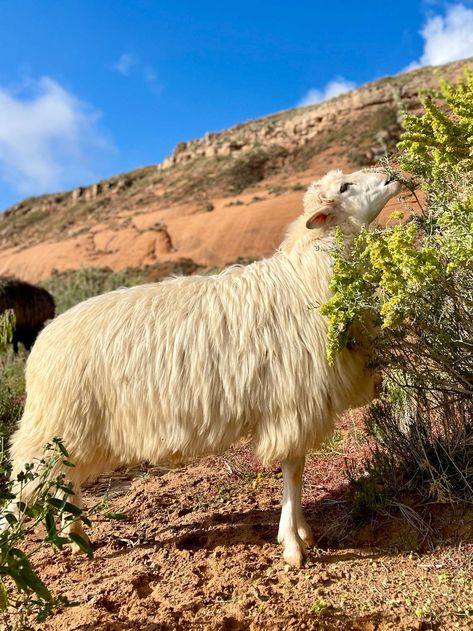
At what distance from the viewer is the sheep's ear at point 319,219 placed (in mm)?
3471

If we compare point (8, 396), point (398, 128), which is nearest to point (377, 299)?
point (8, 396)

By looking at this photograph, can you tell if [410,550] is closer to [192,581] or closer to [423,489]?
[423,489]

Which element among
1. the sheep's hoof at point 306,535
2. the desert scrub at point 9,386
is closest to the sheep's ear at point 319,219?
the sheep's hoof at point 306,535

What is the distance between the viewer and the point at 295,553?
10.9ft

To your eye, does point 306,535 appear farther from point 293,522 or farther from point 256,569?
point 256,569

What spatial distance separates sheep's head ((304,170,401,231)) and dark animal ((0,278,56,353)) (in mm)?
9344

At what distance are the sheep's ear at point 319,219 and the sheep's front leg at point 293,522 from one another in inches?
56.0

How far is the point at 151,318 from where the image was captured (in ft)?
11.3

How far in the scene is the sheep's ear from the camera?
11.4 feet

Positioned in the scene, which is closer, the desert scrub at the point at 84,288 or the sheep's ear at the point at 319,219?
the sheep's ear at the point at 319,219

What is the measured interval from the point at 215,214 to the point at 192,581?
98.8 ft

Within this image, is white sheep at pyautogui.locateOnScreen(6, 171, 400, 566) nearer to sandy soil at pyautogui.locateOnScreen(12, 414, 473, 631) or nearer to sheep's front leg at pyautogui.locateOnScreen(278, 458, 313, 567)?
sheep's front leg at pyautogui.locateOnScreen(278, 458, 313, 567)

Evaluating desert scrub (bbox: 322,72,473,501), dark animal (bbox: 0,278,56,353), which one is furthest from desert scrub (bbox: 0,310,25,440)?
desert scrub (bbox: 322,72,473,501)

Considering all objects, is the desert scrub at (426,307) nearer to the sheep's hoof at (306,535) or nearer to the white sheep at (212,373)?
the white sheep at (212,373)
